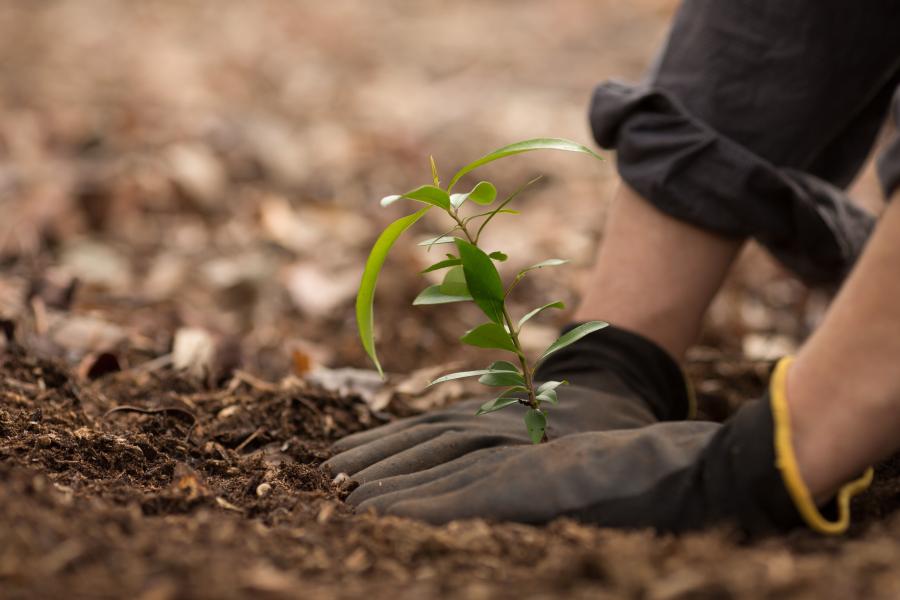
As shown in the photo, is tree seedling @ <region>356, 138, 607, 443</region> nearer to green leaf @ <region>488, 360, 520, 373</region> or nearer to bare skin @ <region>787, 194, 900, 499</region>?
green leaf @ <region>488, 360, 520, 373</region>

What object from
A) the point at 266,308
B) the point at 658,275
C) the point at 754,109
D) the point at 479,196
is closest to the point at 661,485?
the point at 479,196

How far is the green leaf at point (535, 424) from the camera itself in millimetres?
972

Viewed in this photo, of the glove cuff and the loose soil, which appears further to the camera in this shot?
the glove cuff

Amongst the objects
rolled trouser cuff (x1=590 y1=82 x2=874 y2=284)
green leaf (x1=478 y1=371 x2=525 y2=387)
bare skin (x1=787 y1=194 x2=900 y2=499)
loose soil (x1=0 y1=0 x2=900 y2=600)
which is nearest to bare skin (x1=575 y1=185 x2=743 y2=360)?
rolled trouser cuff (x1=590 y1=82 x2=874 y2=284)

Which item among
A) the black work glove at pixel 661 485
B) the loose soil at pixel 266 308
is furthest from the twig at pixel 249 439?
the black work glove at pixel 661 485

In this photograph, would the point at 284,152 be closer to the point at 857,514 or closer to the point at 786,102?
the point at 786,102

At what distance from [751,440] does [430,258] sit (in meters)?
1.39

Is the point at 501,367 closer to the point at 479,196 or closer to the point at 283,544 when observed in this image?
the point at 479,196

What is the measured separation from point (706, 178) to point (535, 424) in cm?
53

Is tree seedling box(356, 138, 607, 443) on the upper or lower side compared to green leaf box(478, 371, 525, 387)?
upper

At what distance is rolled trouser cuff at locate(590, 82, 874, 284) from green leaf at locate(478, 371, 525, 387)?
0.45 metres

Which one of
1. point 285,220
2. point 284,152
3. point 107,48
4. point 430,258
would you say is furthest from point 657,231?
point 107,48

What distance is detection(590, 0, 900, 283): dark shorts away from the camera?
128 cm

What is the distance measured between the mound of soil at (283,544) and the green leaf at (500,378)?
0.19 m
